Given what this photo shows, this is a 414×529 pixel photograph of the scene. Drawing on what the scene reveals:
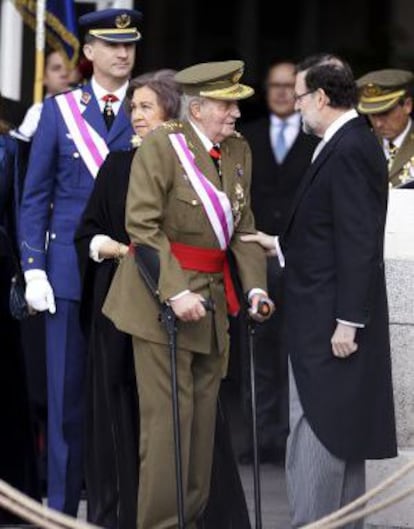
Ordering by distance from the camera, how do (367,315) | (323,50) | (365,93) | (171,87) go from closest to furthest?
1. (367,315)
2. (171,87)
3. (365,93)
4. (323,50)

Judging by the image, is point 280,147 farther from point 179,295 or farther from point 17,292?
point 179,295

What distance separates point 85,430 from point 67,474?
29 centimetres

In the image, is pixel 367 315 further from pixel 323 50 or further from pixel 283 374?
pixel 323 50

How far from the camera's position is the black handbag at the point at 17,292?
27.9 ft

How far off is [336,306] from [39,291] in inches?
52.3

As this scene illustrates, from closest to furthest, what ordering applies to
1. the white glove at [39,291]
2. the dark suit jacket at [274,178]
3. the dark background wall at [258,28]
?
the white glove at [39,291], the dark suit jacket at [274,178], the dark background wall at [258,28]

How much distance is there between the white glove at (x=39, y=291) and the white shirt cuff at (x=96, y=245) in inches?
12.3

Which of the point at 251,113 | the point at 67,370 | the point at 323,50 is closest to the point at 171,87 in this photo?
the point at 67,370

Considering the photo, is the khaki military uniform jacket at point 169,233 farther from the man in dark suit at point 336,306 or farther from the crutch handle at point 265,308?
the man in dark suit at point 336,306

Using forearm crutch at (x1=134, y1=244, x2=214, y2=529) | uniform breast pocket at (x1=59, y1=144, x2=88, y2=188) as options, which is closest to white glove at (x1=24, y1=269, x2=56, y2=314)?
uniform breast pocket at (x1=59, y1=144, x2=88, y2=188)

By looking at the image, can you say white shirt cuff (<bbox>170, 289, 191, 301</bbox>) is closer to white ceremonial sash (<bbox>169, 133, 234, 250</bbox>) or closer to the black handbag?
white ceremonial sash (<bbox>169, 133, 234, 250</bbox>)

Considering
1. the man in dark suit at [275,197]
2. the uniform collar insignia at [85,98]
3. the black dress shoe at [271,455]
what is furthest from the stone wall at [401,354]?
the black dress shoe at [271,455]

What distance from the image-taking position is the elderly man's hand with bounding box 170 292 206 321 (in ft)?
24.4

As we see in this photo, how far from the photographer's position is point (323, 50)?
19.1 meters
